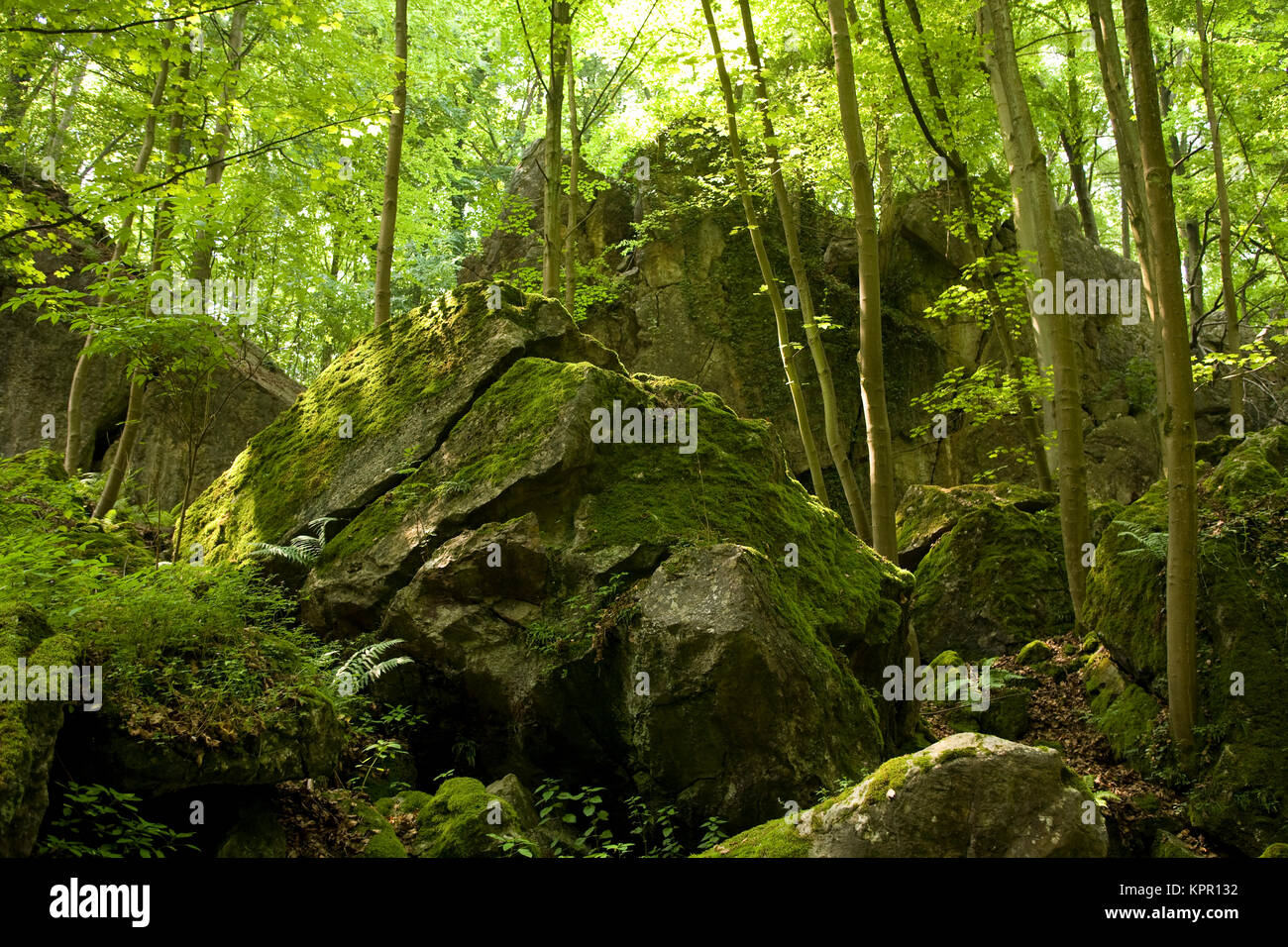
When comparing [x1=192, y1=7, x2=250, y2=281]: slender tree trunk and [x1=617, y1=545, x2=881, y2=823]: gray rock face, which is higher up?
[x1=192, y1=7, x2=250, y2=281]: slender tree trunk

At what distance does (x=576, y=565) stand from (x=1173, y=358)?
5117mm

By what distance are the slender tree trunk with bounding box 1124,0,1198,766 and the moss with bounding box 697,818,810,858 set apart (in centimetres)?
455

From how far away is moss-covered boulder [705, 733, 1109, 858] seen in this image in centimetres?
384

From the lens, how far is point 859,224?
30.4 ft

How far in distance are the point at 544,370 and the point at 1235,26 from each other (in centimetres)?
1752

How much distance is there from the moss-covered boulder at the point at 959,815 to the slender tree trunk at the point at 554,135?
386 inches

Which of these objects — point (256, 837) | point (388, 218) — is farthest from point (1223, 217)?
point (256, 837)

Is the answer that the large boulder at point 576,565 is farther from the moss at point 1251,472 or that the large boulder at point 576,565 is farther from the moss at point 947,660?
the moss at point 1251,472

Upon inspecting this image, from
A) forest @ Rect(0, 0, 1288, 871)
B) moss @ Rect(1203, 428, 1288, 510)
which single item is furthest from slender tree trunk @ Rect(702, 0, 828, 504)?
moss @ Rect(1203, 428, 1288, 510)

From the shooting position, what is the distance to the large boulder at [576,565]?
5660 millimetres

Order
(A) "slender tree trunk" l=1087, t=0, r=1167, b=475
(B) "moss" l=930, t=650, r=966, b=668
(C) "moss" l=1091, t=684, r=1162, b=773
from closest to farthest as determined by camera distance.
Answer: (C) "moss" l=1091, t=684, r=1162, b=773 → (B) "moss" l=930, t=650, r=966, b=668 → (A) "slender tree trunk" l=1087, t=0, r=1167, b=475

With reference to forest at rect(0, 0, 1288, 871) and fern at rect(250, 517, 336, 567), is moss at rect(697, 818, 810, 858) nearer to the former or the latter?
forest at rect(0, 0, 1288, 871)
